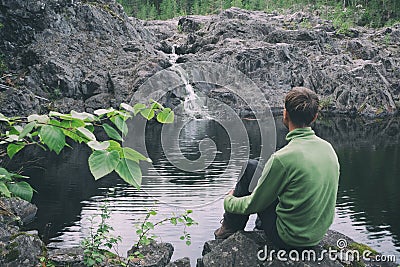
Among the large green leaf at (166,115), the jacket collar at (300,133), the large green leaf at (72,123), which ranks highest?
the large green leaf at (72,123)

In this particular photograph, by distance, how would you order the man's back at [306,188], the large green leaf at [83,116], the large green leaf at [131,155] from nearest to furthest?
the large green leaf at [131,155], the large green leaf at [83,116], the man's back at [306,188]

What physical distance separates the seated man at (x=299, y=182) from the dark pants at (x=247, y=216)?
2cm

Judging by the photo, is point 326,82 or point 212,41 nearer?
point 326,82

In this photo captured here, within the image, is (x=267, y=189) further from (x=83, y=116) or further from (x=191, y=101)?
(x=191, y=101)

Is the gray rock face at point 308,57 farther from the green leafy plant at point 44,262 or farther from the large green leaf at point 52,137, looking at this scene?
the large green leaf at point 52,137

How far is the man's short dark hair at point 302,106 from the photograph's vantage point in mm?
4164

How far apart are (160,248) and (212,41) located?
44272 millimetres

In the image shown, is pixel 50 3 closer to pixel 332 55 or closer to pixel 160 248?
pixel 332 55

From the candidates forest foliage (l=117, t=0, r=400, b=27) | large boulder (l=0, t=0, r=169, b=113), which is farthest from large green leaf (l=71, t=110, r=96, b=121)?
forest foliage (l=117, t=0, r=400, b=27)

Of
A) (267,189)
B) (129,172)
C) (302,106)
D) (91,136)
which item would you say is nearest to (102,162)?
(129,172)

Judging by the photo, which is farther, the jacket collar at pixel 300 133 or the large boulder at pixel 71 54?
the large boulder at pixel 71 54

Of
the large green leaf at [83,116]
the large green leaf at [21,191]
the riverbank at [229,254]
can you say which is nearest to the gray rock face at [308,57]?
the riverbank at [229,254]

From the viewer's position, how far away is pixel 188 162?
2206 centimetres

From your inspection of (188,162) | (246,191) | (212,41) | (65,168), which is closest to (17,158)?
(65,168)
